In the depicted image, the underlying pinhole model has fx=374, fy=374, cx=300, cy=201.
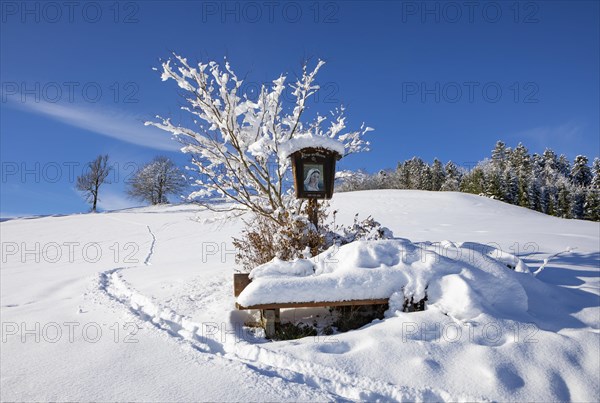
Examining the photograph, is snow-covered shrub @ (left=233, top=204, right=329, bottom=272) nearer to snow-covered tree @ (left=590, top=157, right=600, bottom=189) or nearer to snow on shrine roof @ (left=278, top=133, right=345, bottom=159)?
snow on shrine roof @ (left=278, top=133, right=345, bottom=159)

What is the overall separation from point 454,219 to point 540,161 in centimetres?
5846

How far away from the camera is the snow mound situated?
4.70 metres

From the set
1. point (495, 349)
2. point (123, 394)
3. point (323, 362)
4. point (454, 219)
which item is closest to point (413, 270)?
point (495, 349)

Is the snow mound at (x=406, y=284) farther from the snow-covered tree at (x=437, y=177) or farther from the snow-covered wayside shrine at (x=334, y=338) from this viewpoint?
the snow-covered tree at (x=437, y=177)

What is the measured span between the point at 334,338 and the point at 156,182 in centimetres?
4576

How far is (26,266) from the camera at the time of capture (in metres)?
12.6

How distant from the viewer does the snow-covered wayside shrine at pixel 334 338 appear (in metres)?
3.46

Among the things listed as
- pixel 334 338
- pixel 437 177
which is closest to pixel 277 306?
pixel 334 338

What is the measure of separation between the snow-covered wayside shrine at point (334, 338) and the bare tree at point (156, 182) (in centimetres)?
3958

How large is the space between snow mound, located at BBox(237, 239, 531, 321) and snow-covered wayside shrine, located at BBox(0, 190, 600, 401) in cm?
2

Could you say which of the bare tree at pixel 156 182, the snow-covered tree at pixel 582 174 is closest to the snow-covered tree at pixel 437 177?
the snow-covered tree at pixel 582 174

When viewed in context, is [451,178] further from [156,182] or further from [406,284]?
[406,284]

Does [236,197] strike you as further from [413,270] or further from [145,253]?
[145,253]

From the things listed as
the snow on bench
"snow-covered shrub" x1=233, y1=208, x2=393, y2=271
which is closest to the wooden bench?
the snow on bench
